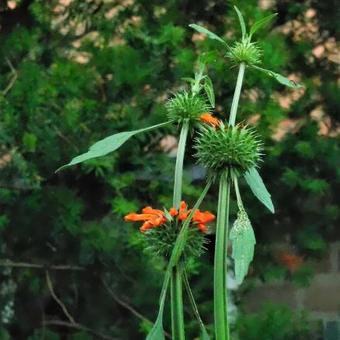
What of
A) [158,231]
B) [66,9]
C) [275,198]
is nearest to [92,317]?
[275,198]

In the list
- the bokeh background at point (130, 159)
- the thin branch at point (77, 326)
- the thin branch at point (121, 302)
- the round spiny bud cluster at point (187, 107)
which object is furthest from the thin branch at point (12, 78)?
the round spiny bud cluster at point (187, 107)

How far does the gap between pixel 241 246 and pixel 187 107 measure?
0.31 m

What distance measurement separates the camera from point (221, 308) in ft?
5.35

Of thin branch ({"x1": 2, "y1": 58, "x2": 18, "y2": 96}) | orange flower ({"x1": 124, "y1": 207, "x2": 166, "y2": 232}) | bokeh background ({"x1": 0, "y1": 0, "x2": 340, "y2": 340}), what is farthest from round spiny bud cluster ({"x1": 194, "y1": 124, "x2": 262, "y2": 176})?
thin branch ({"x1": 2, "y1": 58, "x2": 18, "y2": 96})

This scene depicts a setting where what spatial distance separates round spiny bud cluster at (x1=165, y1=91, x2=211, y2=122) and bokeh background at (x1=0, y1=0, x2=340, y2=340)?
5.47 ft

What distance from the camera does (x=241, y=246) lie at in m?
1.62

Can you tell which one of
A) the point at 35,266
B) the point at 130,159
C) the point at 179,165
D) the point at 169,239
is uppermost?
the point at 130,159

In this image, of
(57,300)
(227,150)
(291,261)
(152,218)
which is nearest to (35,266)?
(57,300)

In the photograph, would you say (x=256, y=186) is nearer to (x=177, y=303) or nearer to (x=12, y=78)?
(x=177, y=303)

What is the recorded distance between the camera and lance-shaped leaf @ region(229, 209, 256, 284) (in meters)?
1.59

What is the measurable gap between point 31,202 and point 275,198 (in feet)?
3.24

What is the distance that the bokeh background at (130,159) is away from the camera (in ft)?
11.7

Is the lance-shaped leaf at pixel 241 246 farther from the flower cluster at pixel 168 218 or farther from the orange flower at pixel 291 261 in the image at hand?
the orange flower at pixel 291 261

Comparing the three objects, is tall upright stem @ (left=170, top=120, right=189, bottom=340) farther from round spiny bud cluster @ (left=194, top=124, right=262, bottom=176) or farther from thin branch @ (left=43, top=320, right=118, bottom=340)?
thin branch @ (left=43, top=320, right=118, bottom=340)
